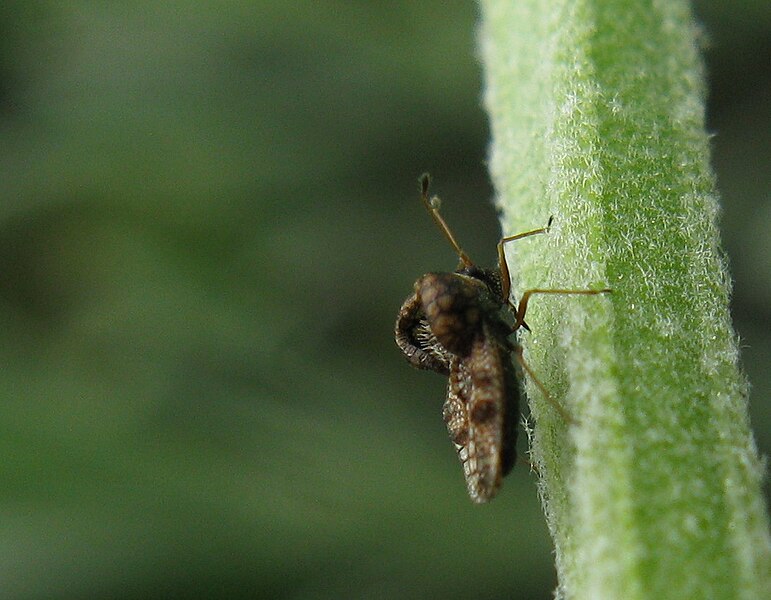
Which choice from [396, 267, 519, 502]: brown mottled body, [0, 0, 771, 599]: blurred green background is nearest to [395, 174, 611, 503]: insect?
[396, 267, 519, 502]: brown mottled body

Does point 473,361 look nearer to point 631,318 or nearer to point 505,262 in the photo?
point 505,262

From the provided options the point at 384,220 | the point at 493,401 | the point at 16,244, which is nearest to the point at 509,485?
the point at 384,220

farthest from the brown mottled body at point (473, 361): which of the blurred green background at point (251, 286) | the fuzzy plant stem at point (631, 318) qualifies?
the blurred green background at point (251, 286)

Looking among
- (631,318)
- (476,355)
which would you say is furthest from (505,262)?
(631,318)

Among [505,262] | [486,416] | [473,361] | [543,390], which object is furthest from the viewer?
[505,262]

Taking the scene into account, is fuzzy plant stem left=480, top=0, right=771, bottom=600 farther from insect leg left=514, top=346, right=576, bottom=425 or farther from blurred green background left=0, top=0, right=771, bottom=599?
blurred green background left=0, top=0, right=771, bottom=599

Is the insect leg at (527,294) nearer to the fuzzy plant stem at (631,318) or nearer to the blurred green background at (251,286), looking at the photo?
the fuzzy plant stem at (631,318)
